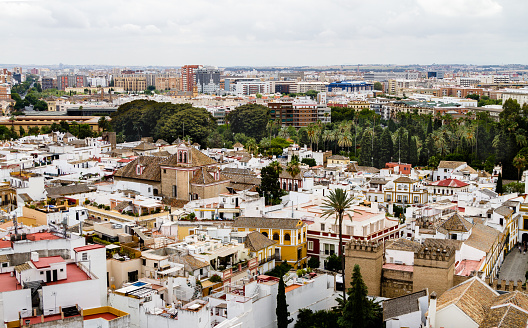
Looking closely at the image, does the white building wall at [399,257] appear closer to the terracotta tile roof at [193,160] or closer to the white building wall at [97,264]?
the white building wall at [97,264]

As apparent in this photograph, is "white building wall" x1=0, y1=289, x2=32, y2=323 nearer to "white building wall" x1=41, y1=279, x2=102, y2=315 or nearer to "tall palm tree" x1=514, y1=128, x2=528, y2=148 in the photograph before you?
"white building wall" x1=41, y1=279, x2=102, y2=315

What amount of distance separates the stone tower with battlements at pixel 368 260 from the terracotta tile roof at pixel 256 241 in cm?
291

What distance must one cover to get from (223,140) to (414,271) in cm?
3149

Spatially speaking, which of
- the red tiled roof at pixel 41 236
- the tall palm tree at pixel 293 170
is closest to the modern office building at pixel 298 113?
the tall palm tree at pixel 293 170

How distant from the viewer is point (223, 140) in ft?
142

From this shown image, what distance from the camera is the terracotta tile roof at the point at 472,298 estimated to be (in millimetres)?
10359

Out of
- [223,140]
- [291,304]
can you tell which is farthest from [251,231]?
[223,140]

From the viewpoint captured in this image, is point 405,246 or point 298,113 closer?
point 405,246

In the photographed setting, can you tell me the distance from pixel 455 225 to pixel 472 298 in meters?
6.51

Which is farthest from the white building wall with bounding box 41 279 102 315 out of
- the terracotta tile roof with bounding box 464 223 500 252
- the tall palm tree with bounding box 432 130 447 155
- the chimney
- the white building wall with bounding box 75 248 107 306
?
the tall palm tree with bounding box 432 130 447 155

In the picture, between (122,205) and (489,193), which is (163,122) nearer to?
(489,193)

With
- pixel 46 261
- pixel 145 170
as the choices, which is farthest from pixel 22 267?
pixel 145 170

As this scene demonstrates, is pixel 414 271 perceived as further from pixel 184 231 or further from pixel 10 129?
pixel 10 129

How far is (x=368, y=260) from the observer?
1320 cm
